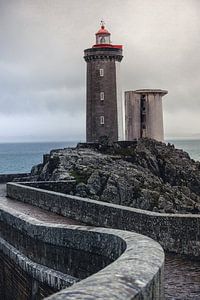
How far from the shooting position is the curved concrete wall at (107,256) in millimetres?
4445

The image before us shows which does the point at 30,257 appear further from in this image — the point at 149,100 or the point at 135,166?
the point at 149,100

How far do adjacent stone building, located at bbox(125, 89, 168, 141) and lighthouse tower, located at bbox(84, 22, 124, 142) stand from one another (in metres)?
3.46

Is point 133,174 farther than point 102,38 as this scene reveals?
No

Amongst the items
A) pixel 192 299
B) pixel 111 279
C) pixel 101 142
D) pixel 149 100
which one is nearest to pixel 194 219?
pixel 192 299

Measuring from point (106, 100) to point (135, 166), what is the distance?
1068 cm

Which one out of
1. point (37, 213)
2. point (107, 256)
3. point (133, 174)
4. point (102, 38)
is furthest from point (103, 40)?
point (107, 256)

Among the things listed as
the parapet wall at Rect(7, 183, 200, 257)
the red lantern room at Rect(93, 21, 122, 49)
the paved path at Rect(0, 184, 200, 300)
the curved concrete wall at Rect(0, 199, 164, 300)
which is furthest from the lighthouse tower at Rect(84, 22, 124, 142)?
the paved path at Rect(0, 184, 200, 300)

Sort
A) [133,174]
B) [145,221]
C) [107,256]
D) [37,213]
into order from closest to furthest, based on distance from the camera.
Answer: [107,256]
[145,221]
[37,213]
[133,174]

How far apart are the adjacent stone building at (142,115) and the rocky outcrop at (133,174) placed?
5594mm

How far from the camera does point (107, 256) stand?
7734mm

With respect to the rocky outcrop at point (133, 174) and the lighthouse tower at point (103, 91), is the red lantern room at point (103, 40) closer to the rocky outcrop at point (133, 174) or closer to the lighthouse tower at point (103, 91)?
the lighthouse tower at point (103, 91)

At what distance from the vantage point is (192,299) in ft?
24.5

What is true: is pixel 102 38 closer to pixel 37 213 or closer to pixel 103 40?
pixel 103 40

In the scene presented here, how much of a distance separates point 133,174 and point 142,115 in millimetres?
17596
